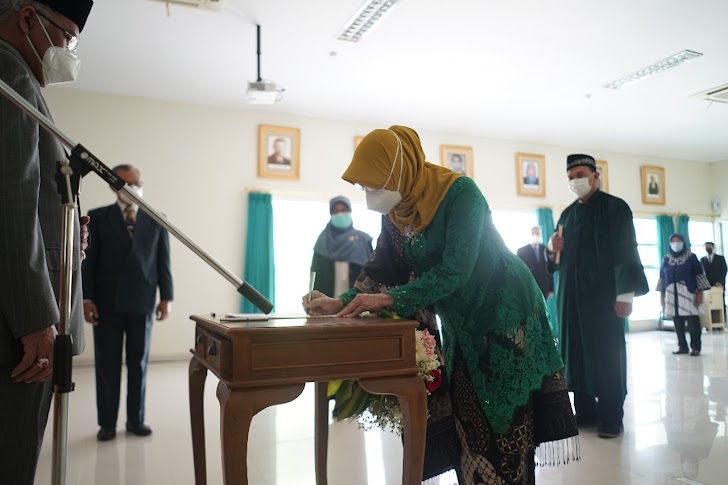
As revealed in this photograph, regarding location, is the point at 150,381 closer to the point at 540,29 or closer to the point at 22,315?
the point at 22,315

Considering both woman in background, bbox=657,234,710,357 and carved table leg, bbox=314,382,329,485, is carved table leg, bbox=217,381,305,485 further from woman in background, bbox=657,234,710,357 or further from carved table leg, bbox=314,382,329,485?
woman in background, bbox=657,234,710,357

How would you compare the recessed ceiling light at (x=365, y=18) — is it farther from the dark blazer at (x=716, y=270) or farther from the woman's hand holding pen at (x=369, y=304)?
the dark blazer at (x=716, y=270)

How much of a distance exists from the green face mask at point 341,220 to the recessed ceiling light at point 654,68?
426cm

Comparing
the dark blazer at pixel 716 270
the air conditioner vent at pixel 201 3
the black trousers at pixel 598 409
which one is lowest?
the black trousers at pixel 598 409

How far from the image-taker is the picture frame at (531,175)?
9125mm

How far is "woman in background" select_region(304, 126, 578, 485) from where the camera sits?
1.62 m

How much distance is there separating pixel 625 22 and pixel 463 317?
15.3 ft

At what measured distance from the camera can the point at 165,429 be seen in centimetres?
338

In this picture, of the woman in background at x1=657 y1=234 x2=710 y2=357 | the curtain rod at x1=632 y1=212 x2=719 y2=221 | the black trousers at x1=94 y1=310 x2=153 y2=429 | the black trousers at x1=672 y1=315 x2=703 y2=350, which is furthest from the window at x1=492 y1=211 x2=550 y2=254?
the black trousers at x1=94 y1=310 x2=153 y2=429

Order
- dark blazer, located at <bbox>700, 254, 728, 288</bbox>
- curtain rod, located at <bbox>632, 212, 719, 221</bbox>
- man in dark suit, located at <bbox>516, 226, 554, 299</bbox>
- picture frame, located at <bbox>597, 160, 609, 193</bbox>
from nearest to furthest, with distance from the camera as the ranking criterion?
man in dark suit, located at <bbox>516, 226, 554, 299</bbox> < dark blazer, located at <bbox>700, 254, 728, 288</bbox> < picture frame, located at <bbox>597, 160, 609, 193</bbox> < curtain rod, located at <bbox>632, 212, 719, 221</bbox>

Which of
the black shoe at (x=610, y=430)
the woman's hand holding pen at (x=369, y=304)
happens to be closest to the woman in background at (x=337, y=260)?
the black shoe at (x=610, y=430)

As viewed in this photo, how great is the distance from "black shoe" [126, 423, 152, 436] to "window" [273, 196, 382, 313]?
422 centimetres

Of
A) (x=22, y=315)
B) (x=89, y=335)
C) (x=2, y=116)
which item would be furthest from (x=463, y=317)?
(x=89, y=335)

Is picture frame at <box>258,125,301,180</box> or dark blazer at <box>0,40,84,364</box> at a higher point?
picture frame at <box>258,125,301,180</box>
